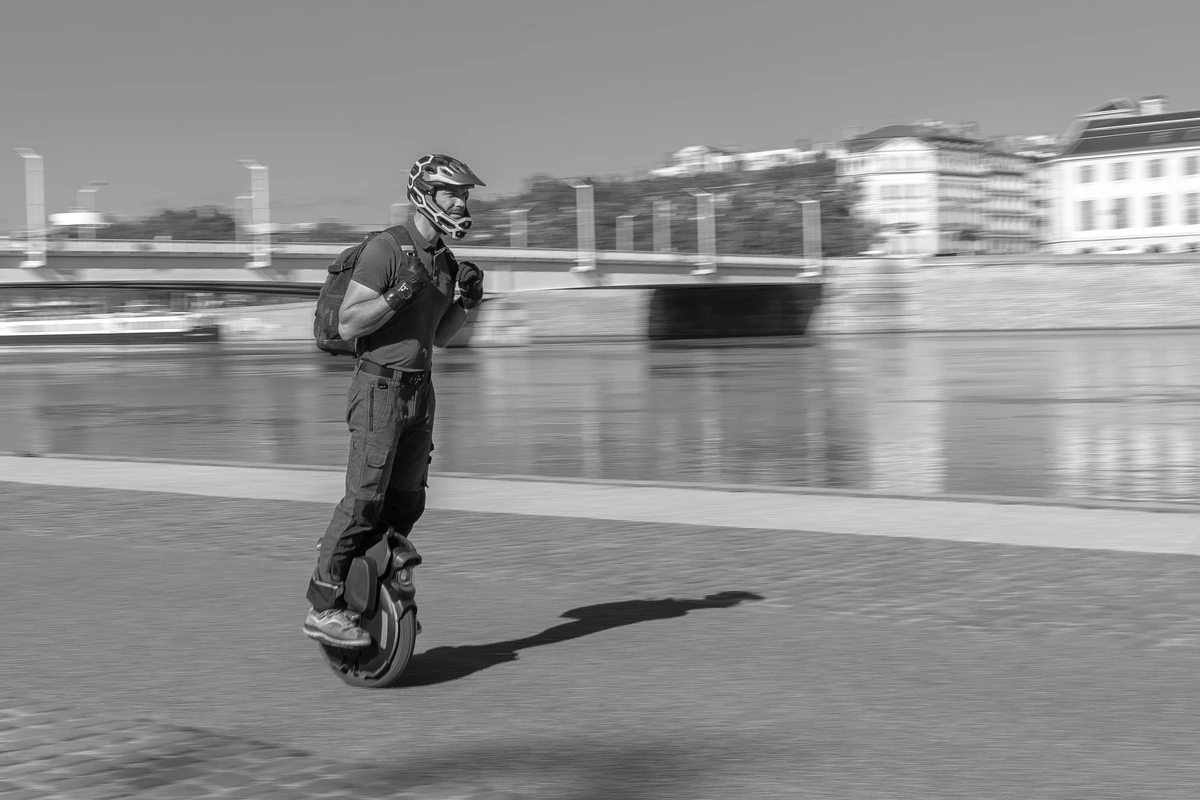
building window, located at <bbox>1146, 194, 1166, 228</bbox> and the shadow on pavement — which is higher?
building window, located at <bbox>1146, 194, 1166, 228</bbox>

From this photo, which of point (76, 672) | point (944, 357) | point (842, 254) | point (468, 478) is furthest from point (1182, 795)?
point (842, 254)

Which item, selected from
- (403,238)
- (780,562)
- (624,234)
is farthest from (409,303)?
(624,234)

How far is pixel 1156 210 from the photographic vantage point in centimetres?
12638

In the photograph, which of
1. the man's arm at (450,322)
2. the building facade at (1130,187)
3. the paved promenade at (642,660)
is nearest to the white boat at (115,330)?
the building facade at (1130,187)

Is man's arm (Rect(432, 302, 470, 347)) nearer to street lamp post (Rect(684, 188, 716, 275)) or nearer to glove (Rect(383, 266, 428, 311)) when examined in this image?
glove (Rect(383, 266, 428, 311))

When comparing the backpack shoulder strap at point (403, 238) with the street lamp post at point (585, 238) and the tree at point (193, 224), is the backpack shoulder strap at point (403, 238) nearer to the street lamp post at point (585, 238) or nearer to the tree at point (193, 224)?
the street lamp post at point (585, 238)

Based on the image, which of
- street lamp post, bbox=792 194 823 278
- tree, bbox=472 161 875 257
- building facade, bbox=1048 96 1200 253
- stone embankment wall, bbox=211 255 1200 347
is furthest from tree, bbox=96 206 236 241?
stone embankment wall, bbox=211 255 1200 347

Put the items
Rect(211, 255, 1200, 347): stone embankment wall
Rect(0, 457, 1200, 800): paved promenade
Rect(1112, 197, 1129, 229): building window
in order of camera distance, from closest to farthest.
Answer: Rect(0, 457, 1200, 800): paved promenade, Rect(211, 255, 1200, 347): stone embankment wall, Rect(1112, 197, 1129, 229): building window

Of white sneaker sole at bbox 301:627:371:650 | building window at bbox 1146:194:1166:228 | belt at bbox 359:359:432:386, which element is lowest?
white sneaker sole at bbox 301:627:371:650

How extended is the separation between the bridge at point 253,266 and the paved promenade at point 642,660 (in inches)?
2477

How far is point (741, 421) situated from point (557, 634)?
42.1ft

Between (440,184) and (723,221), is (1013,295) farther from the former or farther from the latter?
(723,221)

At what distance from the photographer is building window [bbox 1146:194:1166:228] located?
126 metres

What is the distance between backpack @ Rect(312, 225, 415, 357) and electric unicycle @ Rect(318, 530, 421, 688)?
2.37 feet
